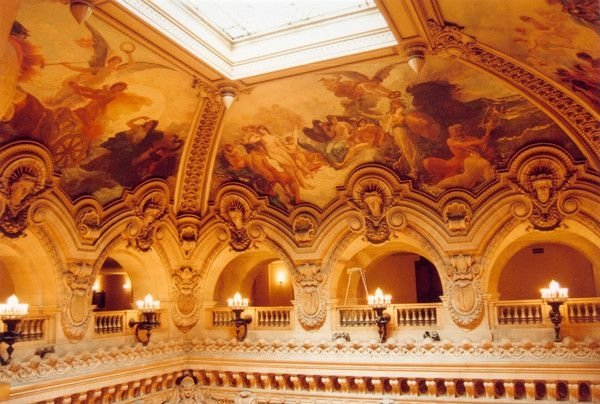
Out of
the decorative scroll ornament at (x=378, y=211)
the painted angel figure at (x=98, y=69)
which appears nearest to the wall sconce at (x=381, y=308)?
the decorative scroll ornament at (x=378, y=211)

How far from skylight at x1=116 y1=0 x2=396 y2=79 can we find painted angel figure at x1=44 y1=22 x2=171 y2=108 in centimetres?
77

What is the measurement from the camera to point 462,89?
348 inches

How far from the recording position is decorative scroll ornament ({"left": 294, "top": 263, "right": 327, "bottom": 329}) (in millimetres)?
11031

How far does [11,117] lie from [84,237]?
8.75 feet

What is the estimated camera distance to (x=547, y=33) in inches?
275

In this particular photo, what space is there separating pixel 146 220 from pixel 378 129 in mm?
4828

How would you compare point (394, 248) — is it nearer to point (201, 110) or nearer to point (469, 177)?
point (469, 177)

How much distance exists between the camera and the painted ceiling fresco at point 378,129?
29.2 feet

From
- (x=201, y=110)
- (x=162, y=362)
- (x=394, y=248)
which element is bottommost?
(x=162, y=362)

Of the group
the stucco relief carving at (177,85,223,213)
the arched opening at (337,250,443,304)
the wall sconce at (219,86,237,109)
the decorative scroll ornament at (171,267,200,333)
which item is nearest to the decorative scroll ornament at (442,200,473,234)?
the wall sconce at (219,86,237,109)

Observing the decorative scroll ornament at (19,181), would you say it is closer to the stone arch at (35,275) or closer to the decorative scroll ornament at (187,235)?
the stone arch at (35,275)

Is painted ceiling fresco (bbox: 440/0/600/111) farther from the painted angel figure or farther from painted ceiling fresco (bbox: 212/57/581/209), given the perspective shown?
the painted angel figure

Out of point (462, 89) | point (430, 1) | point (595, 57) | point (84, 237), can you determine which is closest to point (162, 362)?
point (84, 237)

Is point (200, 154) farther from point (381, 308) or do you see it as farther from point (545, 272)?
point (545, 272)
